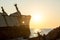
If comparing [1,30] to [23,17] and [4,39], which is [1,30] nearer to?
[4,39]

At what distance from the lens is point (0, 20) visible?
2686 centimetres

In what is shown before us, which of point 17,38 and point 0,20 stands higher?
point 0,20

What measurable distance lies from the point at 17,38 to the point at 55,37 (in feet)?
45.9

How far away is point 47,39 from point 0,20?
12.6 metres

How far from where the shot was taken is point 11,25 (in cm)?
2786

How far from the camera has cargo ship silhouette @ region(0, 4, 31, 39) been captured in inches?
1065

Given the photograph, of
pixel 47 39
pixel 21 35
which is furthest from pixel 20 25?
pixel 47 39

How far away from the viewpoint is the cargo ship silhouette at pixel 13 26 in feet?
88.8

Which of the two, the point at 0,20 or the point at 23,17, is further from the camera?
the point at 23,17

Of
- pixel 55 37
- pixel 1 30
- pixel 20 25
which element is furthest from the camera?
pixel 20 25

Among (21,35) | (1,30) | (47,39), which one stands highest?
(47,39)

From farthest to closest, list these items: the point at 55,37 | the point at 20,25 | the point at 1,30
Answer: the point at 20,25, the point at 1,30, the point at 55,37

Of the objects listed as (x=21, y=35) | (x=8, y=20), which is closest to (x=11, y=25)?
(x=8, y=20)

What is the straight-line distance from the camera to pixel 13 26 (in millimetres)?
28172
